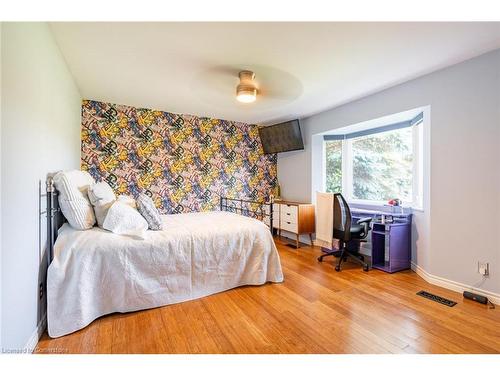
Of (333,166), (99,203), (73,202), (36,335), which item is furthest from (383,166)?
(36,335)

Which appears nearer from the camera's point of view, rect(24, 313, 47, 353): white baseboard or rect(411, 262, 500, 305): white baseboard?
rect(24, 313, 47, 353): white baseboard

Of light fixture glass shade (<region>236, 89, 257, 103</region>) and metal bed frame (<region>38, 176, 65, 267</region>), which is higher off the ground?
light fixture glass shade (<region>236, 89, 257, 103</region>)

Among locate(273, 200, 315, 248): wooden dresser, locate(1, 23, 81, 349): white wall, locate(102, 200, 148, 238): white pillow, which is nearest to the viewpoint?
locate(1, 23, 81, 349): white wall

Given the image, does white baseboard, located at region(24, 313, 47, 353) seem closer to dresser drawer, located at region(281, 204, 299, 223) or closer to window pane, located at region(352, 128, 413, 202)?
dresser drawer, located at region(281, 204, 299, 223)

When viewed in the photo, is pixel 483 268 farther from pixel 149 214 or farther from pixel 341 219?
pixel 149 214

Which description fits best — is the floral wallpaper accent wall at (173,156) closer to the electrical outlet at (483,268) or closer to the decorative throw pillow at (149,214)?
the decorative throw pillow at (149,214)

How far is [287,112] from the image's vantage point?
3.93m

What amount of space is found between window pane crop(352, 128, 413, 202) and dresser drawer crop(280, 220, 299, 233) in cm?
114

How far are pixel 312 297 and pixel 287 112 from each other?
2.84 meters

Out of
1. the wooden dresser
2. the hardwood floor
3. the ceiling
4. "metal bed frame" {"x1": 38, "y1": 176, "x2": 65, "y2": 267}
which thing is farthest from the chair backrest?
"metal bed frame" {"x1": 38, "y1": 176, "x2": 65, "y2": 267}

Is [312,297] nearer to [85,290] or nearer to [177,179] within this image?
[85,290]

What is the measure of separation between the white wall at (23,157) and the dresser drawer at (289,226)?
3.16 metres

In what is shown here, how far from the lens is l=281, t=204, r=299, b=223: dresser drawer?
3934 millimetres

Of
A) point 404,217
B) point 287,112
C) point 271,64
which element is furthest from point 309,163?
point 271,64
